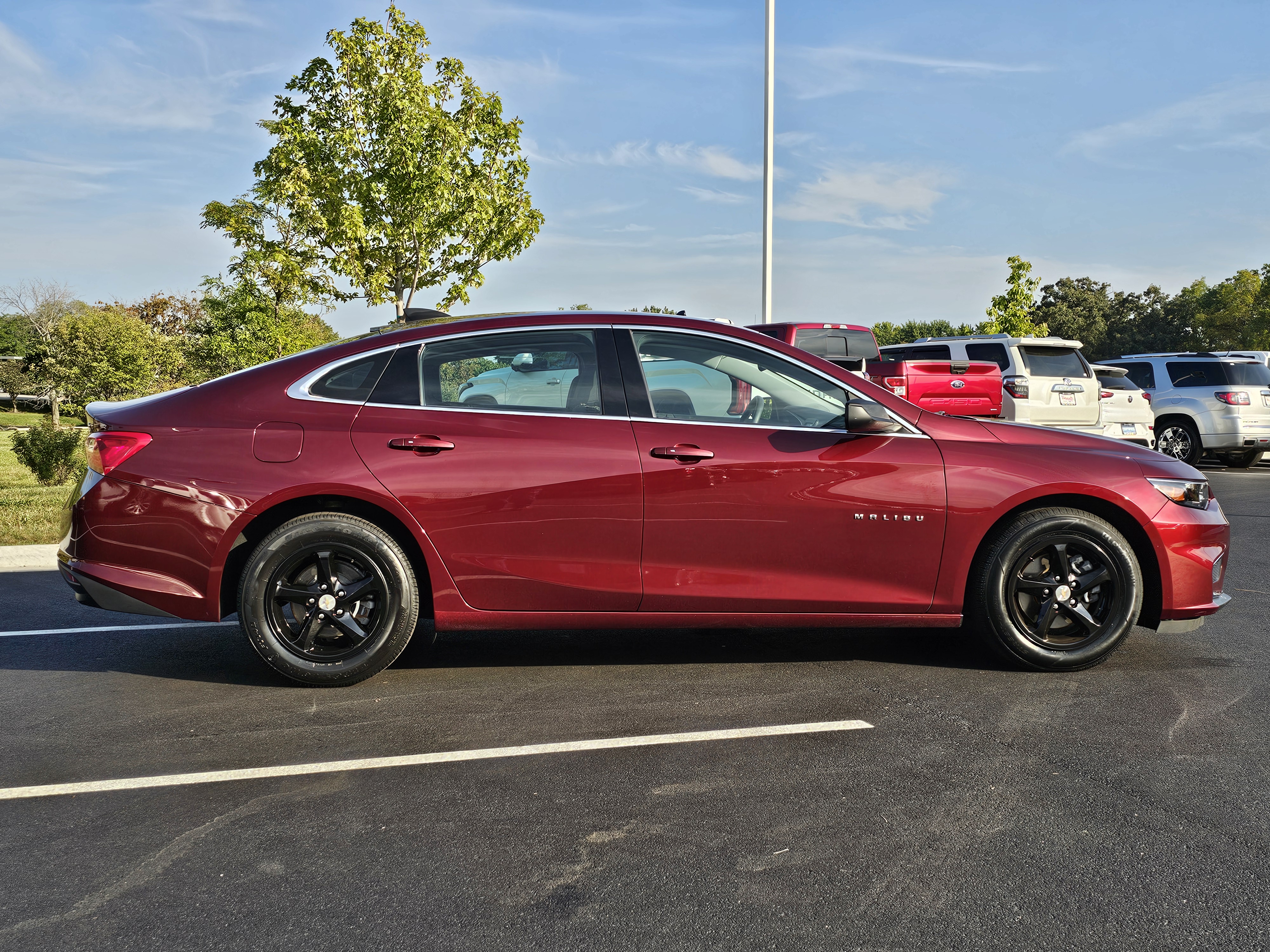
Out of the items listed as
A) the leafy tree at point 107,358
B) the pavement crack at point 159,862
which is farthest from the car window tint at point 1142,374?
the leafy tree at point 107,358

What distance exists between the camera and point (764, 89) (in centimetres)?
1909

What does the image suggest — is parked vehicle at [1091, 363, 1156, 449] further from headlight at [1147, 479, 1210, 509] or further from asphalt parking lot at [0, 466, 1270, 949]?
asphalt parking lot at [0, 466, 1270, 949]

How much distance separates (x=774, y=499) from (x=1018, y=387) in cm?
1049

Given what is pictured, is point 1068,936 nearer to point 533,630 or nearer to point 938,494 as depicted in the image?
point 938,494

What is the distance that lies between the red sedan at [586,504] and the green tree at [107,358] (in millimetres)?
44749

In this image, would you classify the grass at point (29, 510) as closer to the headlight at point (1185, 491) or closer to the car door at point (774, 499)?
the car door at point (774, 499)

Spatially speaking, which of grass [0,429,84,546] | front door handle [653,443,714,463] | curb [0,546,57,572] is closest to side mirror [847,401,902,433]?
front door handle [653,443,714,463]

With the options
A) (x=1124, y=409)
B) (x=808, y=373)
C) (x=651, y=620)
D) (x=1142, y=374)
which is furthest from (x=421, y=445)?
(x=1142, y=374)

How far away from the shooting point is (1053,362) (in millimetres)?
14344

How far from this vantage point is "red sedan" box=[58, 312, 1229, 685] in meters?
4.52

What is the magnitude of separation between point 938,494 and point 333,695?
112 inches

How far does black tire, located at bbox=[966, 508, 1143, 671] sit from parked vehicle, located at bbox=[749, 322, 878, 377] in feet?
23.2

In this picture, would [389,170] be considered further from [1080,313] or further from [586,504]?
[1080,313]

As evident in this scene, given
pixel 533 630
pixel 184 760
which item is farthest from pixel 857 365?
pixel 184 760
